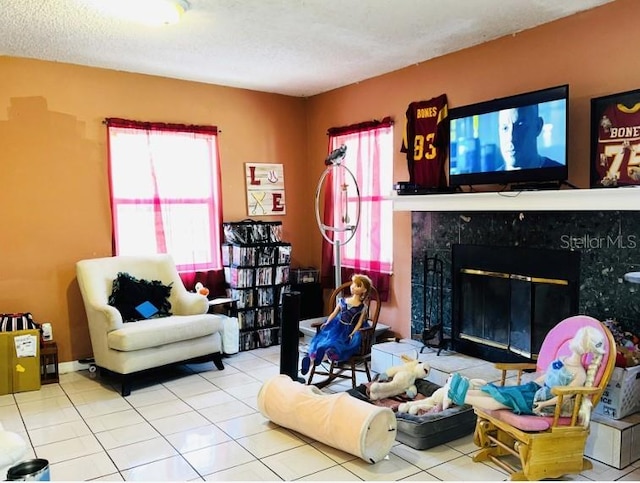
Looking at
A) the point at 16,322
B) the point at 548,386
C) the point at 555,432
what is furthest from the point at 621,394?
the point at 16,322

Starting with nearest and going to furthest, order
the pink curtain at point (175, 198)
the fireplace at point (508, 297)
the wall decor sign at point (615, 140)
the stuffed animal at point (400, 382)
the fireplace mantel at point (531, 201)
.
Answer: the fireplace mantel at point (531, 201)
the wall decor sign at point (615, 140)
the stuffed animal at point (400, 382)
the fireplace at point (508, 297)
the pink curtain at point (175, 198)

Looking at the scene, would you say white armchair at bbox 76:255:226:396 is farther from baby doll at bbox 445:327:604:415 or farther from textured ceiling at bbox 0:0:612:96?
baby doll at bbox 445:327:604:415

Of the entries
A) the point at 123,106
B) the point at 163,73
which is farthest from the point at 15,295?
the point at 163,73

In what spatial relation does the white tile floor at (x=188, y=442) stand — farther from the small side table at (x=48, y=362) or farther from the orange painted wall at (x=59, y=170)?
the orange painted wall at (x=59, y=170)

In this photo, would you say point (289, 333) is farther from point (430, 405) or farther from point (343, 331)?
point (430, 405)

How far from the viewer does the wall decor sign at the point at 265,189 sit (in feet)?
17.6

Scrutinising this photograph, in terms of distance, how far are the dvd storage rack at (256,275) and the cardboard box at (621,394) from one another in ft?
9.12

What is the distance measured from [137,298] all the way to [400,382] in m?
2.23

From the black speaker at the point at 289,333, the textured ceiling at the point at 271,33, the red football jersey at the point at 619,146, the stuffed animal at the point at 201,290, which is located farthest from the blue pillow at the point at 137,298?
the red football jersey at the point at 619,146

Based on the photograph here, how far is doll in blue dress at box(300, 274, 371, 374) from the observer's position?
372 centimetres

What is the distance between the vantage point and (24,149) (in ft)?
13.6

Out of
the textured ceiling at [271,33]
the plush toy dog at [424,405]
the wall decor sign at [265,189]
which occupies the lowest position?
the plush toy dog at [424,405]

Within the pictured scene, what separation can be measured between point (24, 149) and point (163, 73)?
1310 mm

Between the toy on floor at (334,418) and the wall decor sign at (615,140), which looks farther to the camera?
the wall decor sign at (615,140)
